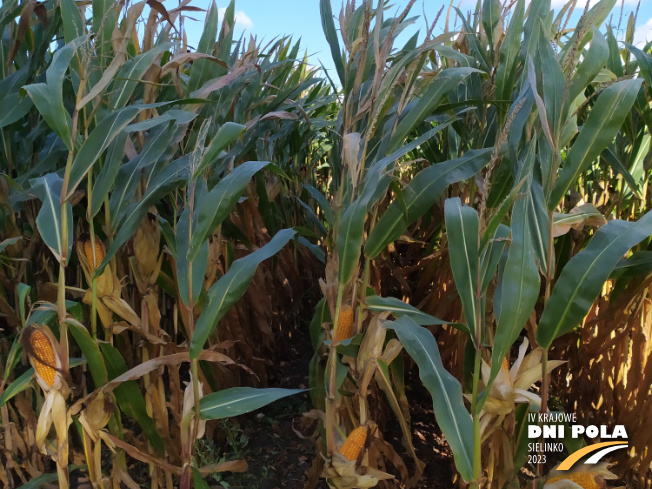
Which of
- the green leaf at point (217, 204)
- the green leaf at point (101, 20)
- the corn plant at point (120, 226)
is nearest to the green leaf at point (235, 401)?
the corn plant at point (120, 226)

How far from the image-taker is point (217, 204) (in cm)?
111

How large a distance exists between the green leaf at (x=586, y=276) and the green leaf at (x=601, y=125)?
5.5 inches

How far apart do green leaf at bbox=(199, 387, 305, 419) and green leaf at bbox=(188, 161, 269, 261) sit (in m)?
0.35

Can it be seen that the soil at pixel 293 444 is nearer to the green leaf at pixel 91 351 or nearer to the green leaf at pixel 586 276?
the green leaf at pixel 91 351

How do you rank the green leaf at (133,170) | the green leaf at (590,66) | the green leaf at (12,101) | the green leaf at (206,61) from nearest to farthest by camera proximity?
1. the green leaf at (590,66)
2. the green leaf at (133,170)
3. the green leaf at (12,101)
4. the green leaf at (206,61)

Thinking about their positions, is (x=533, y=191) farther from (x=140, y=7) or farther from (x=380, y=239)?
(x=140, y=7)

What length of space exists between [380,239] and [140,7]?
0.85m

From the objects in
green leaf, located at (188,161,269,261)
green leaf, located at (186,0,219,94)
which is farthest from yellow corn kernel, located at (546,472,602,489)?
green leaf, located at (186,0,219,94)

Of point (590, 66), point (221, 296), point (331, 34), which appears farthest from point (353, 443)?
point (331, 34)

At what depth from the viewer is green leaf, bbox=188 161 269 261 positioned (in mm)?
1080

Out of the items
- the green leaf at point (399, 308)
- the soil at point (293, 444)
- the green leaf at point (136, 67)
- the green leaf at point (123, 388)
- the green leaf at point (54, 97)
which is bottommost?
the soil at point (293, 444)

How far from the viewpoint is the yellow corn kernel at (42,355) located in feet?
3.54

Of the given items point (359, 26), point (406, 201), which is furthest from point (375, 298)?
point (359, 26)

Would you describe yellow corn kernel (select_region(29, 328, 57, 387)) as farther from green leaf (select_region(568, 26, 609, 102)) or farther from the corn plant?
green leaf (select_region(568, 26, 609, 102))
